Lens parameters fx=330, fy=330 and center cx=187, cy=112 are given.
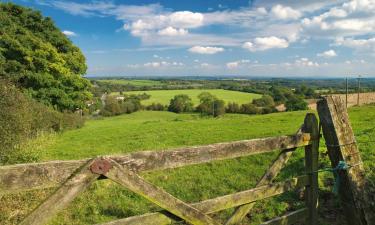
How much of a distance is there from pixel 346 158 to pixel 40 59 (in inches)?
1425

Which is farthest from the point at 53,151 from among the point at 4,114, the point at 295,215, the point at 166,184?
the point at 295,215

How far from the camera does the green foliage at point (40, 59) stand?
34.3 m

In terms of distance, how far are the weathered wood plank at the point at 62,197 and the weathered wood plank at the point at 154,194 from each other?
0.20 metres

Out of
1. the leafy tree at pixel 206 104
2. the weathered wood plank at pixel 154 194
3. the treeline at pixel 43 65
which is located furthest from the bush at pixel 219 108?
the weathered wood plank at pixel 154 194

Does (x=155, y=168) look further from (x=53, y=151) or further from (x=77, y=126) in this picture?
(x=77, y=126)

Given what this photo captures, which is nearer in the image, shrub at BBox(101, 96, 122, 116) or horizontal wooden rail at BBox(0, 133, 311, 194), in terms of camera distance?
horizontal wooden rail at BBox(0, 133, 311, 194)

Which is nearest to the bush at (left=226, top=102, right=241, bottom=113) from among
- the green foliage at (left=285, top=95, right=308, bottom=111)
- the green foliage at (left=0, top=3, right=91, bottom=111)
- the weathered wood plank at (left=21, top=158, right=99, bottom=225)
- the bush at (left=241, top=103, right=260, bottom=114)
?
the bush at (left=241, top=103, right=260, bottom=114)

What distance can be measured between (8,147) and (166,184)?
5.40m

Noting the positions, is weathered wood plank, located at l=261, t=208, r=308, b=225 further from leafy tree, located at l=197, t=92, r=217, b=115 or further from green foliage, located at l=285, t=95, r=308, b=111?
leafy tree, located at l=197, t=92, r=217, b=115

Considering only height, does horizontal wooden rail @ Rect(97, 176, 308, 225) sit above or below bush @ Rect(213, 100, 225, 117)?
above

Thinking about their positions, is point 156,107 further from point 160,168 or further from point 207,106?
point 160,168

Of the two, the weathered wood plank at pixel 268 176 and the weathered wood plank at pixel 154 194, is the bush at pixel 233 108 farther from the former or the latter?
the weathered wood plank at pixel 154 194

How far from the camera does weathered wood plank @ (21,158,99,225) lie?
114 inches

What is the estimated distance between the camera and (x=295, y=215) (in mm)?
4816
